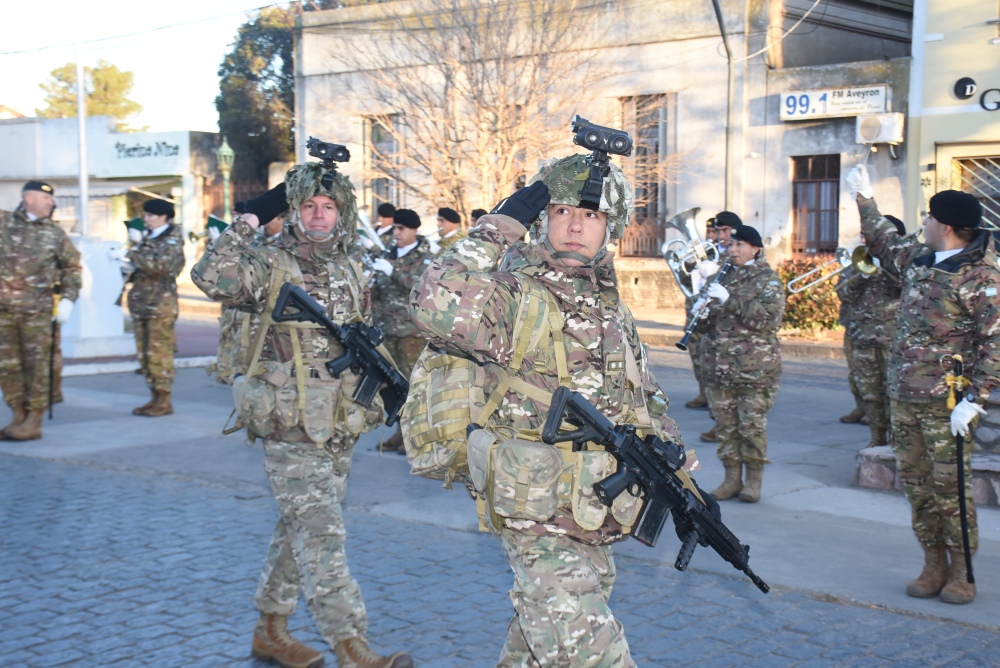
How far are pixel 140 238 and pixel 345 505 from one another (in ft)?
17.2

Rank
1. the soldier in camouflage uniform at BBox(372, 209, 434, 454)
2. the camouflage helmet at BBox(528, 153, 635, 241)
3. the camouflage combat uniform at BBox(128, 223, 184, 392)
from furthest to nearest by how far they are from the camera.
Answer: the camouflage combat uniform at BBox(128, 223, 184, 392) < the soldier in camouflage uniform at BBox(372, 209, 434, 454) < the camouflage helmet at BBox(528, 153, 635, 241)

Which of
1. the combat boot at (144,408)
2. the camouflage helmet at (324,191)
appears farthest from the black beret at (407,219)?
the camouflage helmet at (324,191)

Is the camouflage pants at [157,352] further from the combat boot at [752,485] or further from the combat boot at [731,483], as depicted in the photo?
the combat boot at [752,485]

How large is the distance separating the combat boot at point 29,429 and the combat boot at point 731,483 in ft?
20.9

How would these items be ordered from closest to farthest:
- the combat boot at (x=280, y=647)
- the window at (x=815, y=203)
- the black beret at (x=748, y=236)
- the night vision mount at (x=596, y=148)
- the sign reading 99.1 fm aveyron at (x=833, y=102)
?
1. the night vision mount at (x=596, y=148)
2. the combat boot at (x=280, y=647)
3. the black beret at (x=748, y=236)
4. the sign reading 99.1 fm aveyron at (x=833, y=102)
5. the window at (x=815, y=203)

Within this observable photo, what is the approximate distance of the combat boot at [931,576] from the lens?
5742mm

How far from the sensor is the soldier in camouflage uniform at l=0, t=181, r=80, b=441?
9.86 meters

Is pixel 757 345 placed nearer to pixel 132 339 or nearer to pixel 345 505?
pixel 345 505

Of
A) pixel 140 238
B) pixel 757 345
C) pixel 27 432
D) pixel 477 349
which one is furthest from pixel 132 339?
pixel 477 349

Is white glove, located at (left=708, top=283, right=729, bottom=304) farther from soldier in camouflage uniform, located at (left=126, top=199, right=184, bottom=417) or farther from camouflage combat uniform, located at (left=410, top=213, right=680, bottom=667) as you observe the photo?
soldier in camouflage uniform, located at (left=126, top=199, right=184, bottom=417)

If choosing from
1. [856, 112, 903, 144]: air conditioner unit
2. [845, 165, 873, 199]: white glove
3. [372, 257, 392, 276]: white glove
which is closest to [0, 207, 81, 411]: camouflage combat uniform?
[372, 257, 392, 276]: white glove

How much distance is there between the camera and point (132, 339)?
16.2 metres

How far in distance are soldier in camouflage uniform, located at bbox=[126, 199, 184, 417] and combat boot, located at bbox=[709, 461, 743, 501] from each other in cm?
631

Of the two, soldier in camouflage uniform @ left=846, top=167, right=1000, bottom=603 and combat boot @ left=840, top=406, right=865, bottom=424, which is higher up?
soldier in camouflage uniform @ left=846, top=167, right=1000, bottom=603
